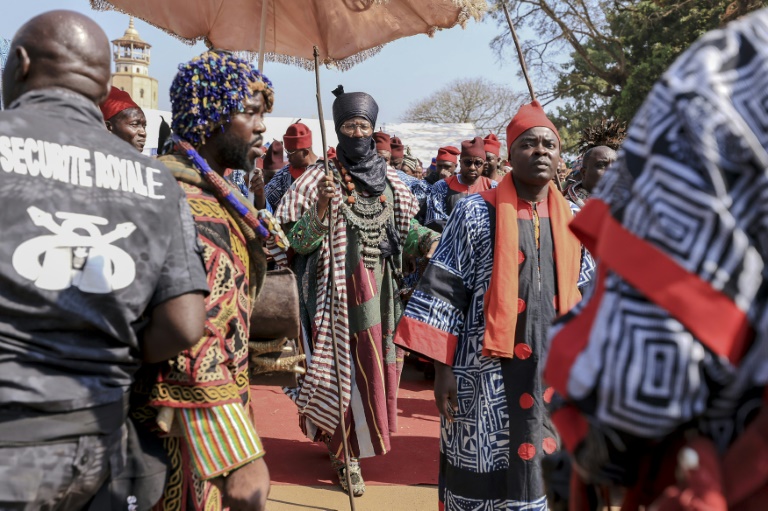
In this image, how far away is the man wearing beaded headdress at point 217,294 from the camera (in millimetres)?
2326

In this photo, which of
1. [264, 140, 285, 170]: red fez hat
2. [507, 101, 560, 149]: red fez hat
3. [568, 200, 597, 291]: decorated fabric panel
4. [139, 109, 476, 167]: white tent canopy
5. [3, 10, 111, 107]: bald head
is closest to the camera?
[3, 10, 111, 107]: bald head

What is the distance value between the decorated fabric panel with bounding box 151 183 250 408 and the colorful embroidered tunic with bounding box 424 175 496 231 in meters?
5.81

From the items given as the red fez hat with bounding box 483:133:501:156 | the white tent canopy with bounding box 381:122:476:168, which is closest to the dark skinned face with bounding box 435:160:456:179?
the red fez hat with bounding box 483:133:501:156

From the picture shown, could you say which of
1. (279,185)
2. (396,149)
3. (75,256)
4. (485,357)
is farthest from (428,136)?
(75,256)

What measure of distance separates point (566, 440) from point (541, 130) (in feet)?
8.30

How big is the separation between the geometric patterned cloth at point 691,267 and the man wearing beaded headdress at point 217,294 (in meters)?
1.34

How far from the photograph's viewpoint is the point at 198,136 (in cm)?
277

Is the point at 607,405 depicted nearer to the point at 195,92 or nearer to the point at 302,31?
the point at 195,92

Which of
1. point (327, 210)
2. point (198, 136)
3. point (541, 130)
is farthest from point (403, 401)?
point (198, 136)

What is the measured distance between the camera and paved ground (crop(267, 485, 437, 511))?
196 inches

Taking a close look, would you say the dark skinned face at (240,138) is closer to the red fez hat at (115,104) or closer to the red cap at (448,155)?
the red fez hat at (115,104)

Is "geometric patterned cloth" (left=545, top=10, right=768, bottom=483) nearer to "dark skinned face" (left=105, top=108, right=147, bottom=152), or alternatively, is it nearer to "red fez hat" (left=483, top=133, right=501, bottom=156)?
"dark skinned face" (left=105, top=108, right=147, bottom=152)

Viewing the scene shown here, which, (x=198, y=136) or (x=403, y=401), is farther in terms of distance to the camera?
(x=403, y=401)

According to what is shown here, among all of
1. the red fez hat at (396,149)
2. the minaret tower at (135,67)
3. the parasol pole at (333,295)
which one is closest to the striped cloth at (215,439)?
the parasol pole at (333,295)
